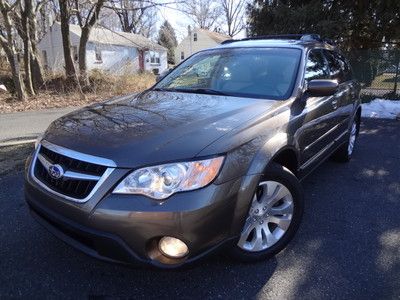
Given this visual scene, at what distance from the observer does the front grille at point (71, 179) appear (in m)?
2.39

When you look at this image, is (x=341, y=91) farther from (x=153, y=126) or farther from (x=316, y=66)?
(x=153, y=126)

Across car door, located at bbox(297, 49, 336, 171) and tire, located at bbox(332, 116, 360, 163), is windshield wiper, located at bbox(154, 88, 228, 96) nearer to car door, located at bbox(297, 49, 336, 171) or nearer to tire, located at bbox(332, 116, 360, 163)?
car door, located at bbox(297, 49, 336, 171)

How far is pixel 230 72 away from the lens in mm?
3965

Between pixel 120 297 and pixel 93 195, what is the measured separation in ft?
2.57

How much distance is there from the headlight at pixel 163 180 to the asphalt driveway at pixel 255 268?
0.55 metres

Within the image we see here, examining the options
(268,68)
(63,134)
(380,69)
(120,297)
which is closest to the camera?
(120,297)

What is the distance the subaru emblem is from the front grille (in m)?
0.02

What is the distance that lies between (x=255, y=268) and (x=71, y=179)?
152cm

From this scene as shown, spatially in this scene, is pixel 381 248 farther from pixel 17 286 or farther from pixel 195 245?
pixel 17 286

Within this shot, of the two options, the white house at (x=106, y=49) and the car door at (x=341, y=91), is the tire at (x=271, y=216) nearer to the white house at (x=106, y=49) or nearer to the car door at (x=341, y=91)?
the car door at (x=341, y=91)

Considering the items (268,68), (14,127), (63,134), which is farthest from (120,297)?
(14,127)

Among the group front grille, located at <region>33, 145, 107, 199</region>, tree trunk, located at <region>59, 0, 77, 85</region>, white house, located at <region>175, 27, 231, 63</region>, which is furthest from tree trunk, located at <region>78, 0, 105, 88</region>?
white house, located at <region>175, 27, 231, 63</region>

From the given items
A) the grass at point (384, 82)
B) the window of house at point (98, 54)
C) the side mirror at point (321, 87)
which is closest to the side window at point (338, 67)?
the side mirror at point (321, 87)

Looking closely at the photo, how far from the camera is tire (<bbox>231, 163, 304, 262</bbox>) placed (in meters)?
2.86
